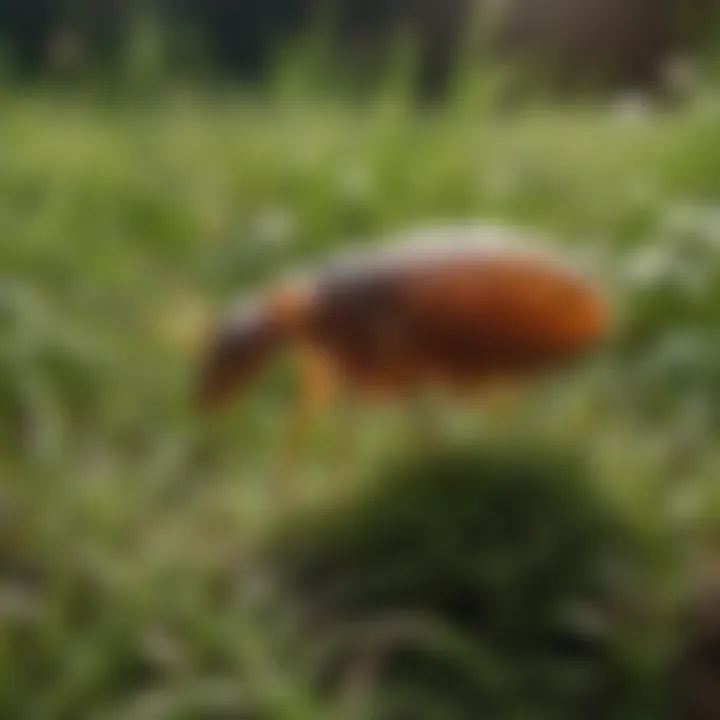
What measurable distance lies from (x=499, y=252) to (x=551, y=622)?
222 millimetres

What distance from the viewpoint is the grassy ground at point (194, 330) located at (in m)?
1.03

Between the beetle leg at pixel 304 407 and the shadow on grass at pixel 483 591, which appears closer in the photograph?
the shadow on grass at pixel 483 591

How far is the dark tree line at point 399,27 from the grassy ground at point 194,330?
11.8 inches

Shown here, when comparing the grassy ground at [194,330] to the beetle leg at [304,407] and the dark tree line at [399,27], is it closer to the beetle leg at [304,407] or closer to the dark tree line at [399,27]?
the beetle leg at [304,407]

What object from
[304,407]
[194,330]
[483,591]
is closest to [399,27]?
[194,330]

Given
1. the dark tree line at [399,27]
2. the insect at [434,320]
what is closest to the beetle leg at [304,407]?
the insect at [434,320]

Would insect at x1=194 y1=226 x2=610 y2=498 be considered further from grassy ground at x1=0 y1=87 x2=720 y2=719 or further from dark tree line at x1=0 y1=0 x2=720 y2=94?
dark tree line at x1=0 y1=0 x2=720 y2=94

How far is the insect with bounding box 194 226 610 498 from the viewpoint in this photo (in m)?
1.04

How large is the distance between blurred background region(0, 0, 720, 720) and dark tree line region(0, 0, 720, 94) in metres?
0.28

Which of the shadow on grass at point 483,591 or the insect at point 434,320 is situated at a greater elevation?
the insect at point 434,320

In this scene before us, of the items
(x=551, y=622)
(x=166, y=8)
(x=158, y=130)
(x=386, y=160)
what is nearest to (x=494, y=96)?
(x=386, y=160)

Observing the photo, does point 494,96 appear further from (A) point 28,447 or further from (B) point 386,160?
(A) point 28,447

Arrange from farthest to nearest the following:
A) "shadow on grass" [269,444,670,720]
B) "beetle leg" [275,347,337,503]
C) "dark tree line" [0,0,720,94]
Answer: "dark tree line" [0,0,720,94] → "beetle leg" [275,347,337,503] → "shadow on grass" [269,444,670,720]

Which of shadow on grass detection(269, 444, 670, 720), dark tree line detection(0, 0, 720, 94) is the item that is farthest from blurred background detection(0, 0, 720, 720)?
dark tree line detection(0, 0, 720, 94)
